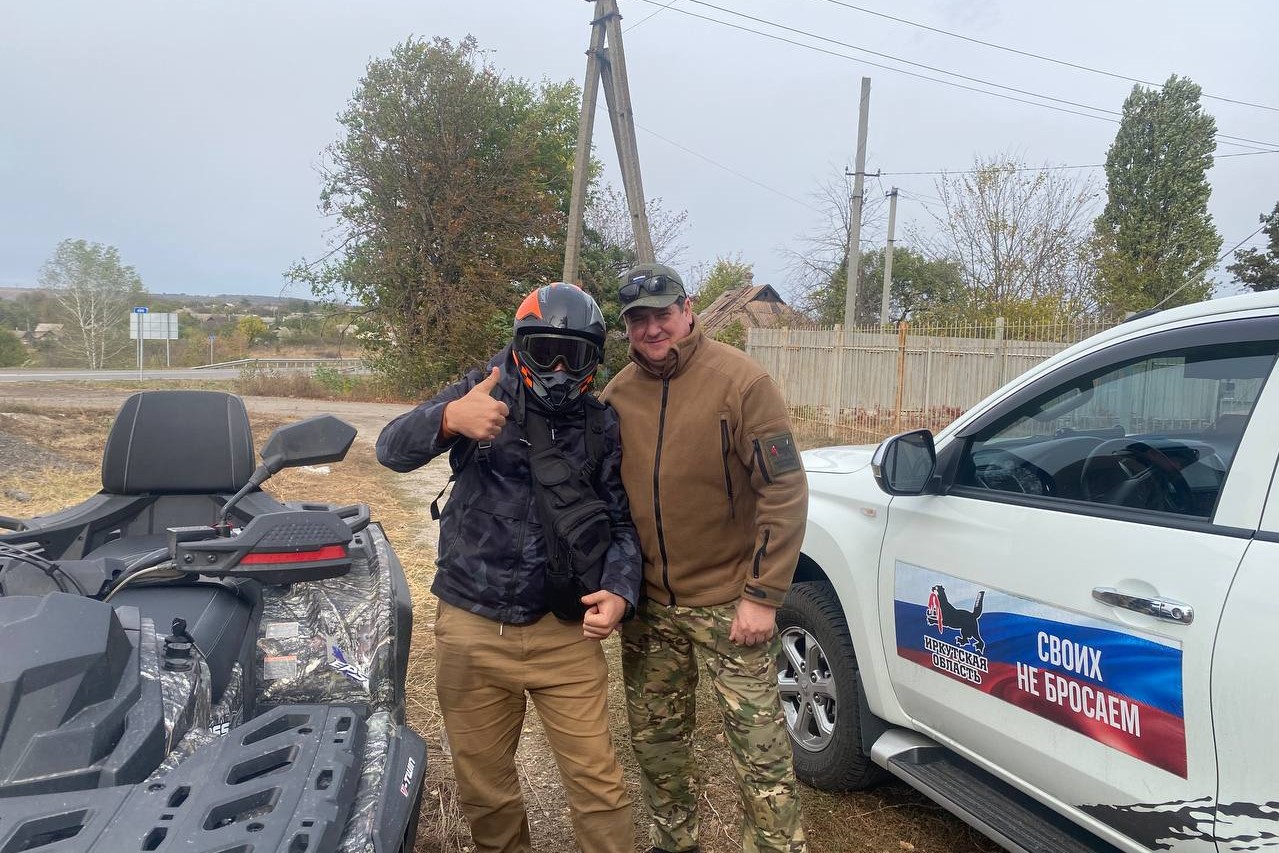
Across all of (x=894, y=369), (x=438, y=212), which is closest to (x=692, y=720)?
(x=894, y=369)

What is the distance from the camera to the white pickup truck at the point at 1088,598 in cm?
188

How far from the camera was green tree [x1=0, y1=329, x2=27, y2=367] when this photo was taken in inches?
1670

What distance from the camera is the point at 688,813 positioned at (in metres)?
2.96

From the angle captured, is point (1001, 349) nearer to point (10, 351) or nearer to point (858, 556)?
point (858, 556)

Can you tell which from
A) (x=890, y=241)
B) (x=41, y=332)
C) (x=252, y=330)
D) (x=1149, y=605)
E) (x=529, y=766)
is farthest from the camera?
(x=252, y=330)

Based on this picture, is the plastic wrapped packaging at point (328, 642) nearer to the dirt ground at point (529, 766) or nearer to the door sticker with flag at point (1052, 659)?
the dirt ground at point (529, 766)

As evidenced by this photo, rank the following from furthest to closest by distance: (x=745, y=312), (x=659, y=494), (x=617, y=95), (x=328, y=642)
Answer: (x=745, y=312)
(x=617, y=95)
(x=659, y=494)
(x=328, y=642)

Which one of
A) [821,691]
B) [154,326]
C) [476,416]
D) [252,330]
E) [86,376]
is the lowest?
[821,691]

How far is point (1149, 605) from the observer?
2.01 meters

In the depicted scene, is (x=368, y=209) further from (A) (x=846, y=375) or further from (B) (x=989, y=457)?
(B) (x=989, y=457)

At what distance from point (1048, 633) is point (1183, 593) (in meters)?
0.39

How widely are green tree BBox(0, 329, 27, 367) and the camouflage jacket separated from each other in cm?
5019

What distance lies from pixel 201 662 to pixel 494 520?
2.69ft

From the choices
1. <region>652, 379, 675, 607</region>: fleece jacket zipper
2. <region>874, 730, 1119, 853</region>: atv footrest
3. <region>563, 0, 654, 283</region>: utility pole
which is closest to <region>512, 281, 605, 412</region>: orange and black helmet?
<region>652, 379, 675, 607</region>: fleece jacket zipper
